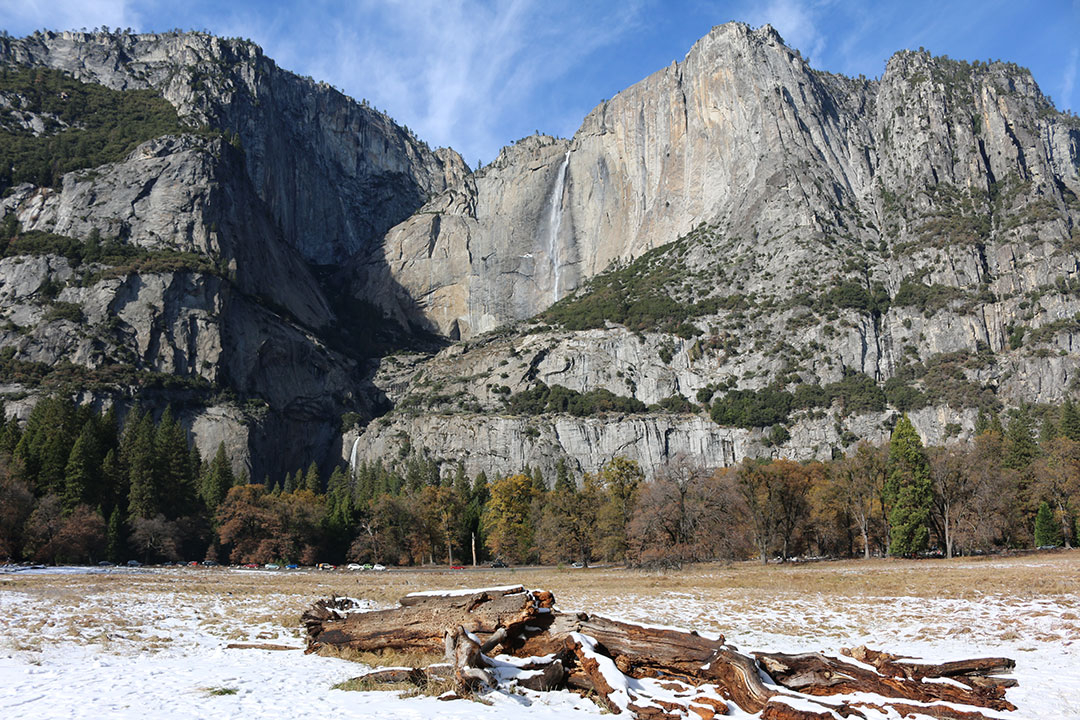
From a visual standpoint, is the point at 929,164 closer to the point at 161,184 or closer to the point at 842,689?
the point at 161,184

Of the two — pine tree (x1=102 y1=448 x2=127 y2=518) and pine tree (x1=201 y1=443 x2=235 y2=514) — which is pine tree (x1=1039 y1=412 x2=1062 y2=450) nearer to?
pine tree (x1=201 y1=443 x2=235 y2=514)

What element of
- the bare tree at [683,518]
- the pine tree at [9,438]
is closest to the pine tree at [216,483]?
the pine tree at [9,438]

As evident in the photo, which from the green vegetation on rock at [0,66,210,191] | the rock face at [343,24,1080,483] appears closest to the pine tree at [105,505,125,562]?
the rock face at [343,24,1080,483]

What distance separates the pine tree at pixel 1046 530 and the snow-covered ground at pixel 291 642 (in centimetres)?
4686

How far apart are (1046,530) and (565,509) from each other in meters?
42.3

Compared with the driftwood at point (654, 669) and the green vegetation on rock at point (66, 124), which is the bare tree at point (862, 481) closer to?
the driftwood at point (654, 669)

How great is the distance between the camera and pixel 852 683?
1048cm

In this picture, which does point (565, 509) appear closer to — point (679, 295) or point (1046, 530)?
point (1046, 530)

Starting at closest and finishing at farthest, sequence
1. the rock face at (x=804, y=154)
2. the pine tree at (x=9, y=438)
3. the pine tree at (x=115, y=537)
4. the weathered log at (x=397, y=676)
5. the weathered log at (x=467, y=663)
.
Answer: the weathered log at (x=467, y=663)
the weathered log at (x=397, y=676)
the pine tree at (x=115, y=537)
the pine tree at (x=9, y=438)
the rock face at (x=804, y=154)

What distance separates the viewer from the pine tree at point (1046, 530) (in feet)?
199

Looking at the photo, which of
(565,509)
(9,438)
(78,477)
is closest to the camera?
(565,509)

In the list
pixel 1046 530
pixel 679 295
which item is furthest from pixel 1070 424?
pixel 679 295

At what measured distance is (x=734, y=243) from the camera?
161 metres

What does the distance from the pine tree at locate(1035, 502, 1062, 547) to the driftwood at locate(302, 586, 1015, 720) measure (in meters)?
62.4
